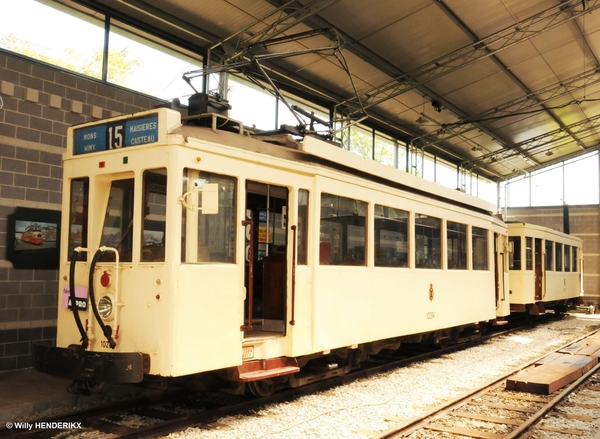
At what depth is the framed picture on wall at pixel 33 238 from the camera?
7.85m

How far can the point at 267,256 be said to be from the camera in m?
6.64

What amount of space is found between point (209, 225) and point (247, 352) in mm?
1317

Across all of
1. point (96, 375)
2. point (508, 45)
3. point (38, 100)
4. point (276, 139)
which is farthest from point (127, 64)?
point (508, 45)

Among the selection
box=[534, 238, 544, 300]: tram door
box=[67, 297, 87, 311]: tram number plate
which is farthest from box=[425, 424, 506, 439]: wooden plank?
box=[534, 238, 544, 300]: tram door

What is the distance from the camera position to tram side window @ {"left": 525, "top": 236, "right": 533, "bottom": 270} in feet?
51.1

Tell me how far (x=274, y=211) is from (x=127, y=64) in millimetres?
4763

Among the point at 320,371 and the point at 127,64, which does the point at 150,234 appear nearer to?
the point at 320,371

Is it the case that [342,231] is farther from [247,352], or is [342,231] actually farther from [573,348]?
[573,348]

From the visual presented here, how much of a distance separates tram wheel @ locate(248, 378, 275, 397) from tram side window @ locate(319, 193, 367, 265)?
140cm

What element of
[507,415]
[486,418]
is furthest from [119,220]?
[507,415]

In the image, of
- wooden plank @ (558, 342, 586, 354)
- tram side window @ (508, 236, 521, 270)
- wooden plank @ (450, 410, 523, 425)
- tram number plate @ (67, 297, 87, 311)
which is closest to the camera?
tram number plate @ (67, 297, 87, 311)

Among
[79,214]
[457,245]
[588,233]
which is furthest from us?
[588,233]

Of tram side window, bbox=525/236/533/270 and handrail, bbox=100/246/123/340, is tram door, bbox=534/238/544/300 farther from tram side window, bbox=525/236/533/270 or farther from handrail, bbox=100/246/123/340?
handrail, bbox=100/246/123/340

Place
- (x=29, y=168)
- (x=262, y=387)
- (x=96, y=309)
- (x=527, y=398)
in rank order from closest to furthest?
(x=96, y=309), (x=262, y=387), (x=527, y=398), (x=29, y=168)
